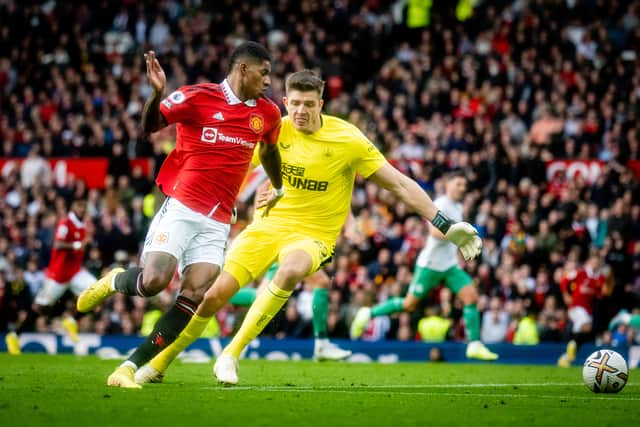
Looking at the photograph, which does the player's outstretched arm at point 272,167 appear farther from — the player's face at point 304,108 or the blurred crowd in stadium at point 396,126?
the blurred crowd in stadium at point 396,126

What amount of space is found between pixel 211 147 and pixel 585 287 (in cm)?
1068

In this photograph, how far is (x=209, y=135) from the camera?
942 centimetres

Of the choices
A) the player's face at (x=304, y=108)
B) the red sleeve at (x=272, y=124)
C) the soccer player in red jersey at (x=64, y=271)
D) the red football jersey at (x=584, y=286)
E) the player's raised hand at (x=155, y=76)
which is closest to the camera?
the player's raised hand at (x=155, y=76)

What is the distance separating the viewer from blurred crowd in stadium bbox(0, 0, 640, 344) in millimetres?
19562

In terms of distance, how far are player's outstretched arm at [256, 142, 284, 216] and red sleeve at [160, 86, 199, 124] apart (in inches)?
36.8

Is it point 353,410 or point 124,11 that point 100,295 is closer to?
point 353,410

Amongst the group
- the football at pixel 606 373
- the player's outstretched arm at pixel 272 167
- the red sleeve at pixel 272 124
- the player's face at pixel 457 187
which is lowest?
the football at pixel 606 373

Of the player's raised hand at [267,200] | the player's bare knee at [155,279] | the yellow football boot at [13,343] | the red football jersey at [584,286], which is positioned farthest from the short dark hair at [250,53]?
the red football jersey at [584,286]

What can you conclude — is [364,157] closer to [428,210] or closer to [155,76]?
[428,210]

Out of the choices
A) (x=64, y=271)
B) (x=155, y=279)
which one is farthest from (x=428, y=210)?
(x=64, y=271)

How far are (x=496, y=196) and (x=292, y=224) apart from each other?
1080 centimetres

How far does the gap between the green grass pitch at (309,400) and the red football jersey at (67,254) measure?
5072 millimetres

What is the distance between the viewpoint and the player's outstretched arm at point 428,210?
939 cm

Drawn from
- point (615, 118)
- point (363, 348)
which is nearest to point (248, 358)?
point (363, 348)
